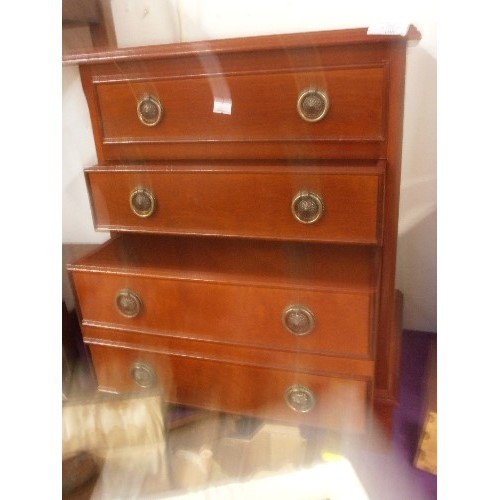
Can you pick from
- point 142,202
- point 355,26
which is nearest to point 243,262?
point 142,202

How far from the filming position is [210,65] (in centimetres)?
74

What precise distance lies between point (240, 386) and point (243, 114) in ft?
1.44

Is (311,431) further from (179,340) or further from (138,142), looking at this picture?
(138,142)

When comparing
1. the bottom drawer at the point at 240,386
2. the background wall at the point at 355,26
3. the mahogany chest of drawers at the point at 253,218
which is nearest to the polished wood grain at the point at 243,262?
the mahogany chest of drawers at the point at 253,218

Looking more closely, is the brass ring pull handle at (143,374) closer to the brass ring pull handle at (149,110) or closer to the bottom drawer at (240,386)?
the bottom drawer at (240,386)

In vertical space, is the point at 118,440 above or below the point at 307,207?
below

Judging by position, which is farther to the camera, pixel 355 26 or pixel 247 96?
pixel 355 26

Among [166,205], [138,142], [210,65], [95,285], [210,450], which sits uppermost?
[210,65]

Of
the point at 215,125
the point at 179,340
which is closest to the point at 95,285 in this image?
the point at 179,340

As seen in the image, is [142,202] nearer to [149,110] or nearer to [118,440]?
[149,110]

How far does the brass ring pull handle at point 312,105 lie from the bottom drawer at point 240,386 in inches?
15.4

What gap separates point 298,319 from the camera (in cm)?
71

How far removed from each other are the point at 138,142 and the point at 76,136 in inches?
16.3

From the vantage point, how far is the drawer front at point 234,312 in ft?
2.28
